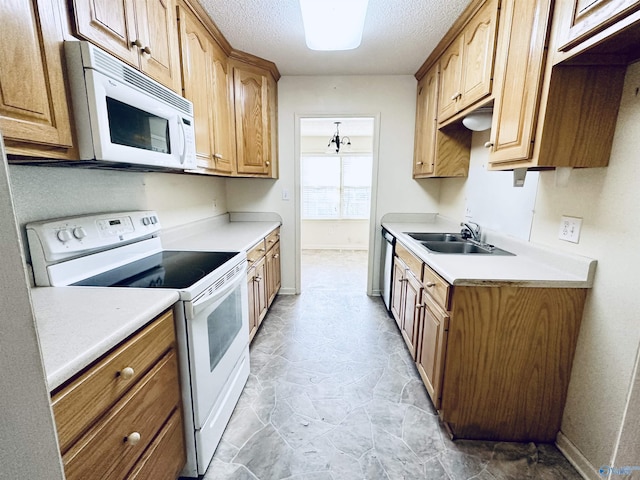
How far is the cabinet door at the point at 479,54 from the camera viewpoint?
166cm

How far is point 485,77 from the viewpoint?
1707mm

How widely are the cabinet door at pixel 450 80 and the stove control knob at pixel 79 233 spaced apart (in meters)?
2.34

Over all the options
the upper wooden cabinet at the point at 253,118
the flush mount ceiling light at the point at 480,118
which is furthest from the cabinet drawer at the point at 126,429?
the flush mount ceiling light at the point at 480,118

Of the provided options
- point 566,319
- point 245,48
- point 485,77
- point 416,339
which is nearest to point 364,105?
point 245,48

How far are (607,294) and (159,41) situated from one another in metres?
2.40

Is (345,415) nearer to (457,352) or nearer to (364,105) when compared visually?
(457,352)

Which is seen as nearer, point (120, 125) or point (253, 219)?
point (120, 125)

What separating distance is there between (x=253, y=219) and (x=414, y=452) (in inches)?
103

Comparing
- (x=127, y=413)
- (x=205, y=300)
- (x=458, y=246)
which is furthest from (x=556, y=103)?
(x=127, y=413)

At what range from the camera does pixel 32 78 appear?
33.7 inches

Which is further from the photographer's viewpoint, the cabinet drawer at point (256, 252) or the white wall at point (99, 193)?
the cabinet drawer at point (256, 252)

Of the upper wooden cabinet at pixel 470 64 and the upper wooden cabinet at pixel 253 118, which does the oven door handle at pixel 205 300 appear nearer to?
the upper wooden cabinet at pixel 253 118

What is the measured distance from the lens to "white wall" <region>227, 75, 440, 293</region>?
3.11m

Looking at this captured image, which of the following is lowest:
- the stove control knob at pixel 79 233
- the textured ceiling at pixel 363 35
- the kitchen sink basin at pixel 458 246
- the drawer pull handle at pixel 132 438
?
the drawer pull handle at pixel 132 438
